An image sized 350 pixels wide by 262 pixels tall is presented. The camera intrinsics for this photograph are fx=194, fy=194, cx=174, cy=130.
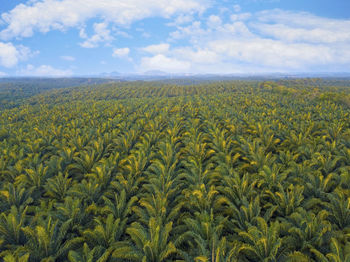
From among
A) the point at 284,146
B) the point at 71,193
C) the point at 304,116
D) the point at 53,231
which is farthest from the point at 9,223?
the point at 304,116

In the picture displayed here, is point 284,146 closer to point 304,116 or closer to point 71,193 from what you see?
point 304,116

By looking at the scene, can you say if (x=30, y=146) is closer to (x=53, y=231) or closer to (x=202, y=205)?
(x=53, y=231)

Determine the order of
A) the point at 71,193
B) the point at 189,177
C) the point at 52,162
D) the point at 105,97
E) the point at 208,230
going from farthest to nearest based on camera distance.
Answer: the point at 105,97, the point at 52,162, the point at 189,177, the point at 71,193, the point at 208,230

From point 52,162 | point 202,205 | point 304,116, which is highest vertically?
point 304,116

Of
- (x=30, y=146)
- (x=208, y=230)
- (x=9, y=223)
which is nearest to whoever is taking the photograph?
(x=208, y=230)

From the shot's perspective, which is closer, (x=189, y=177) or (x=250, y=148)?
(x=189, y=177)

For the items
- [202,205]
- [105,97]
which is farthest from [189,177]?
[105,97]

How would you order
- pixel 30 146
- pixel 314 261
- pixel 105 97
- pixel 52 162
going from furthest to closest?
pixel 105 97 < pixel 30 146 < pixel 52 162 < pixel 314 261

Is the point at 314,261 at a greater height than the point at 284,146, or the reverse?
the point at 284,146

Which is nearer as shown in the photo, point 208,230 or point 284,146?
point 208,230
